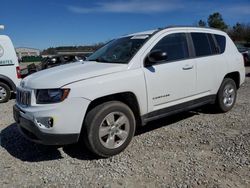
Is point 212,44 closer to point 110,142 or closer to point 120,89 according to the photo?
point 120,89

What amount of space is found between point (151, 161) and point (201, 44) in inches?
105

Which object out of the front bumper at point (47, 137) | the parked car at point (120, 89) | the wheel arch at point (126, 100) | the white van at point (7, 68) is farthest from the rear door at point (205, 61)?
the white van at point (7, 68)

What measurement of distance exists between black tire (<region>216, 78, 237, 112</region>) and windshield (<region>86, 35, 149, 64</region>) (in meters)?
2.20

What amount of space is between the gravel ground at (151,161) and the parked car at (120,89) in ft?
1.16

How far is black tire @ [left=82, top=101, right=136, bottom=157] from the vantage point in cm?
391

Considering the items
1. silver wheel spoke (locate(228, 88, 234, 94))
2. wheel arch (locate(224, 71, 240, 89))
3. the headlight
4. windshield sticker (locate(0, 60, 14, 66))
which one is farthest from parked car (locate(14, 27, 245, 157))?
windshield sticker (locate(0, 60, 14, 66))

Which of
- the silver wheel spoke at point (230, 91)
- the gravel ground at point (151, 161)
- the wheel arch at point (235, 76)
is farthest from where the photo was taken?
the wheel arch at point (235, 76)

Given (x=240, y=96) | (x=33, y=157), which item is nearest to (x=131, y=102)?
(x=33, y=157)

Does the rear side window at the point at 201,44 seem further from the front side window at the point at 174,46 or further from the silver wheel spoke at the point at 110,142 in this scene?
the silver wheel spoke at the point at 110,142

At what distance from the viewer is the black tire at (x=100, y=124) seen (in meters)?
3.91

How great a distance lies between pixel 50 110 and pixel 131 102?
1.26m

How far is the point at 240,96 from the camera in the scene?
26.6 ft

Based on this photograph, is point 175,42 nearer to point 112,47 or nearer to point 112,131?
point 112,47

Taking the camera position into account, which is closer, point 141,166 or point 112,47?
point 141,166
